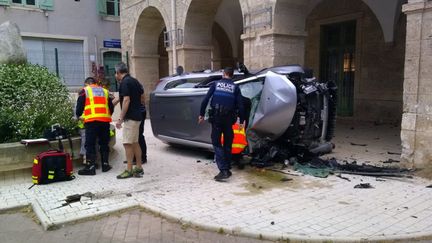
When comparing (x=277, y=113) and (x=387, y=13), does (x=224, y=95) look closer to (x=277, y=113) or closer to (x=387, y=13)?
(x=277, y=113)

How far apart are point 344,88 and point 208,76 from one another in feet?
24.7

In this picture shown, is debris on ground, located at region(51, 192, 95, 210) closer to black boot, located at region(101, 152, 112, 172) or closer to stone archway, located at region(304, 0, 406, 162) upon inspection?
black boot, located at region(101, 152, 112, 172)

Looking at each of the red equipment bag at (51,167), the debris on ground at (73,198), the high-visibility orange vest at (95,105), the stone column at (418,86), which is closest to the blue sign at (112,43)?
the high-visibility orange vest at (95,105)

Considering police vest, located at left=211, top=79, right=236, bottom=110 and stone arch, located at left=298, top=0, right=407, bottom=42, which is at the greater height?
stone arch, located at left=298, top=0, right=407, bottom=42

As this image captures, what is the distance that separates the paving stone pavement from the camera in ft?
13.0

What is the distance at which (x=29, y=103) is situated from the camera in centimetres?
677

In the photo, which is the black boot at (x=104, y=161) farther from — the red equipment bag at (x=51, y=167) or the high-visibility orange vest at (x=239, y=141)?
the high-visibility orange vest at (x=239, y=141)

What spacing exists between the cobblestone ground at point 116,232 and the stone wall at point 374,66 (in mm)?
9610

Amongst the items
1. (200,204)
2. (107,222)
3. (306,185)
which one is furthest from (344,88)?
(107,222)

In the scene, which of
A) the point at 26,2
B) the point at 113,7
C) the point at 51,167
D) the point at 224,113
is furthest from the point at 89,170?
the point at 113,7

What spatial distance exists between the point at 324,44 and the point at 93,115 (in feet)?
33.4

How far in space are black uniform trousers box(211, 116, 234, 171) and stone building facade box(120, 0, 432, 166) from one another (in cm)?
273

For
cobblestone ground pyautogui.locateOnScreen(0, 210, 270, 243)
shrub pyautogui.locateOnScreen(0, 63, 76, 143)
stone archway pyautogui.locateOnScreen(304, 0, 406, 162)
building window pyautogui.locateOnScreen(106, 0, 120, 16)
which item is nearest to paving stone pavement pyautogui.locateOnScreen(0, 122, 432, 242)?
cobblestone ground pyautogui.locateOnScreen(0, 210, 270, 243)

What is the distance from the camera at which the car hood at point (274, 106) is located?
19.9 ft
